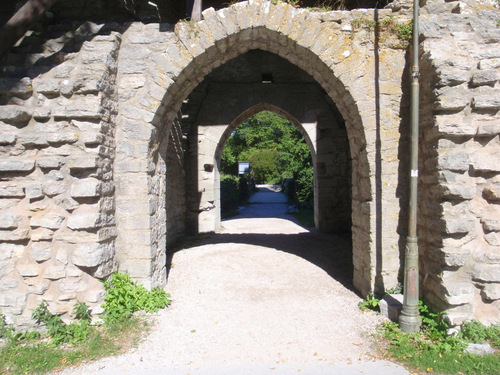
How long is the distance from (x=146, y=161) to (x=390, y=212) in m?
2.89

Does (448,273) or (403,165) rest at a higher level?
(403,165)

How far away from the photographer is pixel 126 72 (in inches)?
156

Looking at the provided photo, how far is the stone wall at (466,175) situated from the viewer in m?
3.13

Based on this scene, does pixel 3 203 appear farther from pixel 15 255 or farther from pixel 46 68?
pixel 46 68

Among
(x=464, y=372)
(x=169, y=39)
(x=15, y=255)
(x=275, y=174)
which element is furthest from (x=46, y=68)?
(x=275, y=174)

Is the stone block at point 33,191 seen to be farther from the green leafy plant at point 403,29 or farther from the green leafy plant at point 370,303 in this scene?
the green leafy plant at point 403,29

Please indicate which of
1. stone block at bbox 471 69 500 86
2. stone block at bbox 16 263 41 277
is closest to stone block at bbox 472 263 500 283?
stone block at bbox 471 69 500 86

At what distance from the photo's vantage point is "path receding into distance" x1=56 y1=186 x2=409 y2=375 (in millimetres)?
2842

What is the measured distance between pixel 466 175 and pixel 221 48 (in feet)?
10.1

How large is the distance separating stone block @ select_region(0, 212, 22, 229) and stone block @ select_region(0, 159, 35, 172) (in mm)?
443

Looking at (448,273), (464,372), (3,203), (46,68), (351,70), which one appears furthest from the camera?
(351,70)

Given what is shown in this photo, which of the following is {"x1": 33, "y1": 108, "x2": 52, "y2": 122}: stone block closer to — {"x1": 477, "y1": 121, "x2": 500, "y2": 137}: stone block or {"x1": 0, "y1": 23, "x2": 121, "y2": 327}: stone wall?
{"x1": 0, "y1": 23, "x2": 121, "y2": 327}: stone wall

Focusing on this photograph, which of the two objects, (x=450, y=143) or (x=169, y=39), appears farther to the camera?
(x=169, y=39)

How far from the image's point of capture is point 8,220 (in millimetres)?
3328
